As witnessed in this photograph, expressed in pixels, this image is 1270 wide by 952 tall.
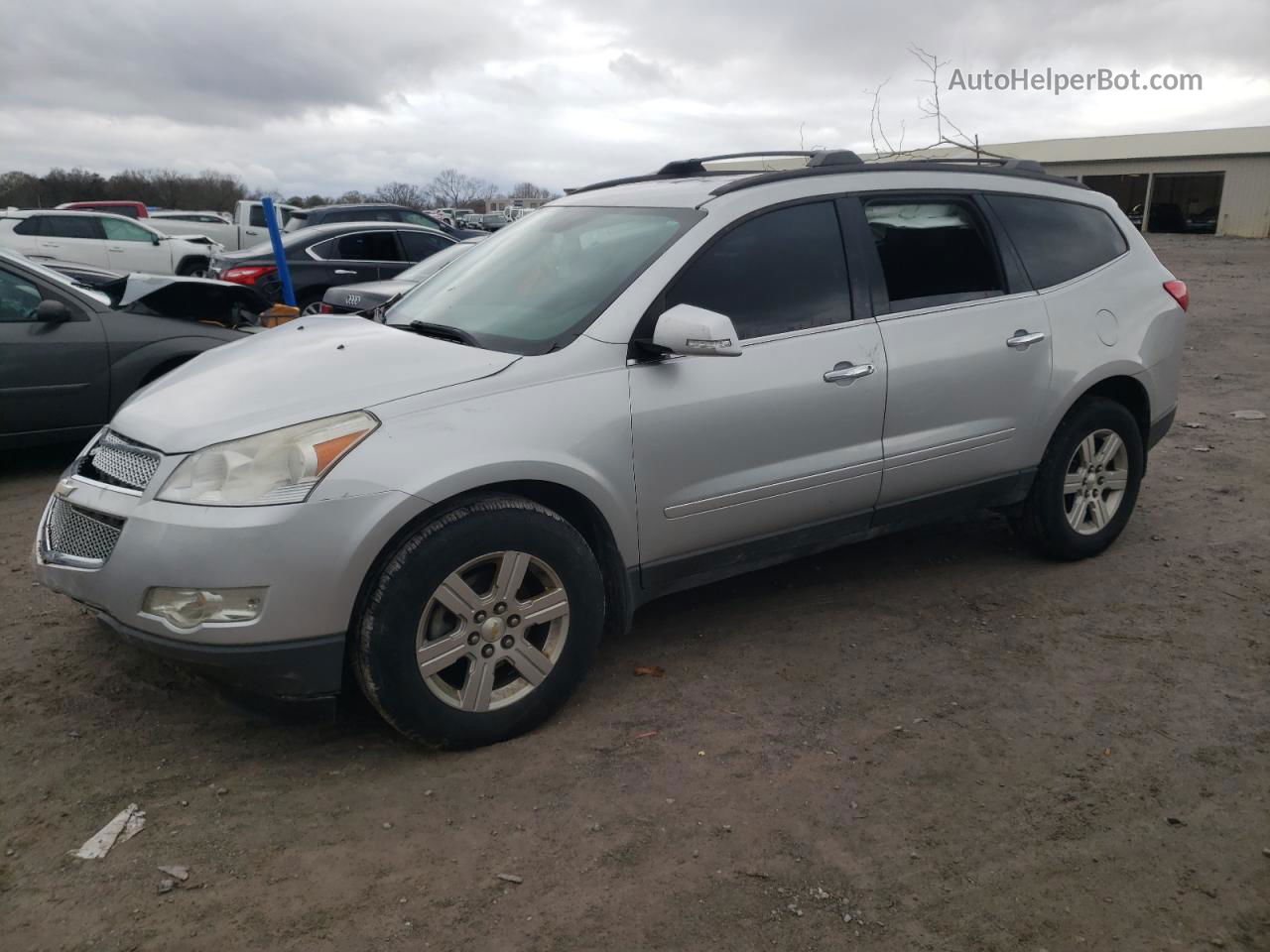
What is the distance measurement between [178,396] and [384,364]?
2.35ft

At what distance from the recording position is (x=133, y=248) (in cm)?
1841

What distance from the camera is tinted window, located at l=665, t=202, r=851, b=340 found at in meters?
3.68

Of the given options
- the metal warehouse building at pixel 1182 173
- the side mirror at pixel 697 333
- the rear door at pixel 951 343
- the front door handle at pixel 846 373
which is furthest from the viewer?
the metal warehouse building at pixel 1182 173

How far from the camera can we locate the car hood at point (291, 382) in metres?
3.06

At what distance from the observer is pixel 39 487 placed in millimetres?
6230

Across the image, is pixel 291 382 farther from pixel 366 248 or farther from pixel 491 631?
pixel 366 248

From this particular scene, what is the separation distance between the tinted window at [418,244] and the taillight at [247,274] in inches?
62.5

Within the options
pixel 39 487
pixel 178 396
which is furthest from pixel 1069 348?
pixel 39 487

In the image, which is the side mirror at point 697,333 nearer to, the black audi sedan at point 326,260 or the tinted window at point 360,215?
the black audi sedan at point 326,260

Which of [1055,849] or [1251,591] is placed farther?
[1251,591]

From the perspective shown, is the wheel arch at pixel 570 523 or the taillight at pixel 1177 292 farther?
the taillight at pixel 1177 292

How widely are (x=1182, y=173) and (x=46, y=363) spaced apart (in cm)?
3961

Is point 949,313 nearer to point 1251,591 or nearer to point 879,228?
point 879,228

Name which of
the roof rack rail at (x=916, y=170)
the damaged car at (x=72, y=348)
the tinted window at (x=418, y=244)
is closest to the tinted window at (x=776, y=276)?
the roof rack rail at (x=916, y=170)
